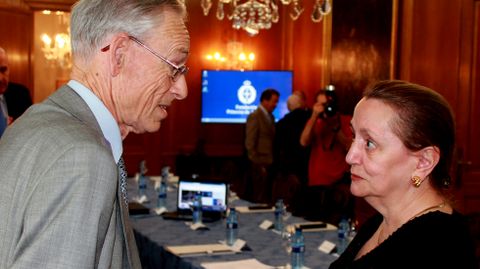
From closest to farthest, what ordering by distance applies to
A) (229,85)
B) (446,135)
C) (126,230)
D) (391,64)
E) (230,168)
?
(126,230) < (446,135) < (230,168) < (391,64) < (229,85)

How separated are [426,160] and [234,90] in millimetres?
8632

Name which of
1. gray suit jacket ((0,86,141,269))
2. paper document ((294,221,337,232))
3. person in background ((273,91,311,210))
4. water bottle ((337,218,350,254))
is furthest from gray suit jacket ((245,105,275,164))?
gray suit jacket ((0,86,141,269))

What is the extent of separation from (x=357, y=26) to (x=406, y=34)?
1.03 meters

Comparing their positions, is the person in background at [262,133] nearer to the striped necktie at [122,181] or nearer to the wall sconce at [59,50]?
the wall sconce at [59,50]

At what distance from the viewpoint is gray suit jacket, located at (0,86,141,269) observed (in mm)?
1122

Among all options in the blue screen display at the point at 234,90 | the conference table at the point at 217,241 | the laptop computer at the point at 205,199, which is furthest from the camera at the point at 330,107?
the blue screen display at the point at 234,90

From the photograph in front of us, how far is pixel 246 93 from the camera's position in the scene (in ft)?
34.6

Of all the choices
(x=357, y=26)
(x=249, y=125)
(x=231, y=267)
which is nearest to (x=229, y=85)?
(x=249, y=125)

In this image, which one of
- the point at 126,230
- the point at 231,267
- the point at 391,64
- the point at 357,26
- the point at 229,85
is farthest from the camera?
the point at 229,85

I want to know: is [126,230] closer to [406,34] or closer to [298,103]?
[406,34]

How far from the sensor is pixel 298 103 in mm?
8766

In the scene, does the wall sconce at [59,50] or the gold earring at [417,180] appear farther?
the wall sconce at [59,50]

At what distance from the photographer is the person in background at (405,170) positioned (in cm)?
185

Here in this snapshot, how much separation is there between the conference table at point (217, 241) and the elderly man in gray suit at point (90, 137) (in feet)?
6.85
